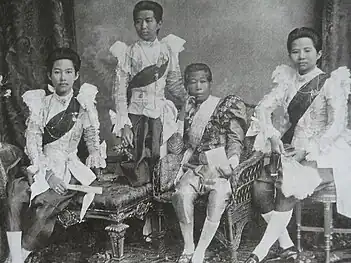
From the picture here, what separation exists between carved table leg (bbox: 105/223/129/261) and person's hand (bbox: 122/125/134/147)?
61 centimetres

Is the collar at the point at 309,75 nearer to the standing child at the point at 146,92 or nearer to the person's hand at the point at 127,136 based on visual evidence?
the standing child at the point at 146,92

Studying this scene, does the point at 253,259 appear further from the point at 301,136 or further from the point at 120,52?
the point at 120,52

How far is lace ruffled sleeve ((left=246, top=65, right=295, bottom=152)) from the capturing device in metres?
4.18

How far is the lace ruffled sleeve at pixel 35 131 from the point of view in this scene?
455 cm

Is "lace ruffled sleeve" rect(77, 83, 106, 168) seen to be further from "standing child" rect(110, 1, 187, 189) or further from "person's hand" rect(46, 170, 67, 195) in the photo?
"person's hand" rect(46, 170, 67, 195)

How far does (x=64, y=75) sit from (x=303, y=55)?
1798mm

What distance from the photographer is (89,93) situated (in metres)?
4.51

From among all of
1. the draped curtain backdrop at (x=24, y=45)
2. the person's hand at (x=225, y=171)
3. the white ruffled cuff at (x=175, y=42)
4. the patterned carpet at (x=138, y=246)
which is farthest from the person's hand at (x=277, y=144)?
the draped curtain backdrop at (x=24, y=45)

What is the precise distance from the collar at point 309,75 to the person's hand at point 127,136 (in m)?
1.30

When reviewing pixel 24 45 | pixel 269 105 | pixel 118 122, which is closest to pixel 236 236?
pixel 269 105

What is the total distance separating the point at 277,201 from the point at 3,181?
2123mm

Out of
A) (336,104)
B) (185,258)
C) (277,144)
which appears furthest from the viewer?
(185,258)

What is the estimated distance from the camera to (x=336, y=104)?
405cm

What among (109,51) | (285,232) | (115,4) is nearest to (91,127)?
(109,51)
